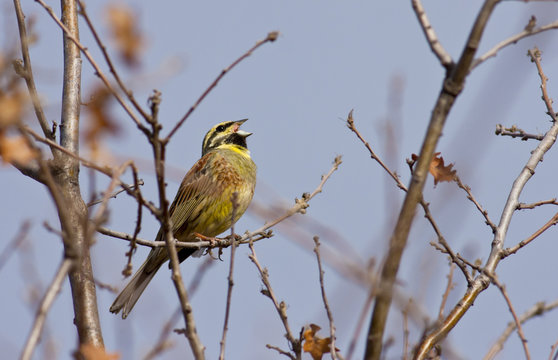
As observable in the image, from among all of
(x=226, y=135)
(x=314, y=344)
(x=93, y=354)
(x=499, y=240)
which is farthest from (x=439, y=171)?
(x=226, y=135)

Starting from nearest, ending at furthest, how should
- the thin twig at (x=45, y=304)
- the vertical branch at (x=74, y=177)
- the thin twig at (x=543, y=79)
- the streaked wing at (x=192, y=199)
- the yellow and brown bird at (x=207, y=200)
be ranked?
1. the thin twig at (x=45, y=304)
2. the vertical branch at (x=74, y=177)
3. the thin twig at (x=543, y=79)
4. the yellow and brown bird at (x=207, y=200)
5. the streaked wing at (x=192, y=199)

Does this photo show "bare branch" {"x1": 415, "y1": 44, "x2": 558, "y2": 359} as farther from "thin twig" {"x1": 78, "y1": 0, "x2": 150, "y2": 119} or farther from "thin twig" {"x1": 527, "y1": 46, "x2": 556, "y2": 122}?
"thin twig" {"x1": 78, "y1": 0, "x2": 150, "y2": 119}

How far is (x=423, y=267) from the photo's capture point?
2.42 meters

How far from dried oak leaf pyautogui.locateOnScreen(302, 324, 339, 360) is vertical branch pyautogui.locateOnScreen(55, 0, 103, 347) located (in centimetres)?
103

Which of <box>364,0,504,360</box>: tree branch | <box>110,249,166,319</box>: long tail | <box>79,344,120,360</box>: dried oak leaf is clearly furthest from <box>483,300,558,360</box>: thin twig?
<box>110,249,166,319</box>: long tail

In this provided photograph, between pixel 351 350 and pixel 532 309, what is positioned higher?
pixel 532 309

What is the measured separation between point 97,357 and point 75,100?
3069 mm

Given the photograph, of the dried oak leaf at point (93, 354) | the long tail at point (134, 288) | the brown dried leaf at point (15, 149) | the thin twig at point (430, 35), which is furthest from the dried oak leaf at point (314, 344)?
the long tail at point (134, 288)

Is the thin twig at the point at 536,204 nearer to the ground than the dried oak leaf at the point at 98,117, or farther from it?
farther from it

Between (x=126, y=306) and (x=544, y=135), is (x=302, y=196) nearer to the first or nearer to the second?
(x=544, y=135)

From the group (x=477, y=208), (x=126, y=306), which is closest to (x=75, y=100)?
(x=126, y=306)

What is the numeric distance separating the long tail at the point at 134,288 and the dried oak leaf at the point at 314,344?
2972 millimetres

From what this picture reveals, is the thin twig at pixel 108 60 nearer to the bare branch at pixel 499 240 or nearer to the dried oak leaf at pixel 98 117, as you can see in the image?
the dried oak leaf at pixel 98 117

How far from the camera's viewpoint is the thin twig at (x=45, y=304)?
188cm
